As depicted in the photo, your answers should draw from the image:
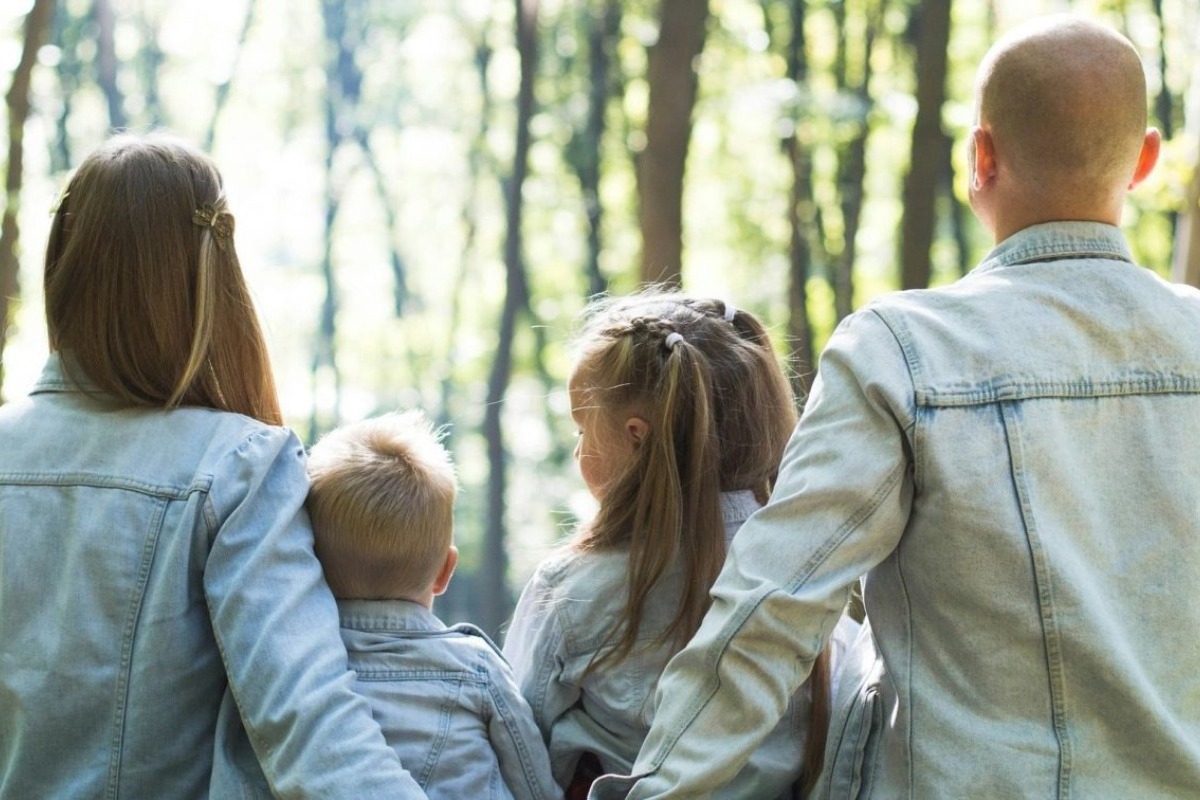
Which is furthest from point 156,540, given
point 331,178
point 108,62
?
point 331,178

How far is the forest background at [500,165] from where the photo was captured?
17062 mm

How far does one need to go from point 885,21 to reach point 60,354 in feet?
52.8

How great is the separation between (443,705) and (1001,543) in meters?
1.07

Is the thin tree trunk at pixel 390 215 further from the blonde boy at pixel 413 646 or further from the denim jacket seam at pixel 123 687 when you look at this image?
the denim jacket seam at pixel 123 687

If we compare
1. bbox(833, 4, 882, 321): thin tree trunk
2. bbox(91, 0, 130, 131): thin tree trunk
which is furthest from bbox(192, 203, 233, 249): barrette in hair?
bbox(91, 0, 130, 131): thin tree trunk

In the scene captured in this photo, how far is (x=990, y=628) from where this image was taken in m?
2.09

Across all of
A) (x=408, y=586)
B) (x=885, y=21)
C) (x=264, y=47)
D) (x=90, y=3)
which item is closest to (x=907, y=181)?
(x=408, y=586)

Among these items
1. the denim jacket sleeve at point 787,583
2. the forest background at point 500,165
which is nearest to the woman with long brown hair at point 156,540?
the denim jacket sleeve at point 787,583

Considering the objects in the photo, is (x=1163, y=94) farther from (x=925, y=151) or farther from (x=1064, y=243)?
(x=1064, y=243)

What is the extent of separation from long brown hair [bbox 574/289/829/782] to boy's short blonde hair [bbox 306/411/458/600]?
12.5 inches

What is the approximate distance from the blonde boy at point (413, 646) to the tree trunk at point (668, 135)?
183 inches

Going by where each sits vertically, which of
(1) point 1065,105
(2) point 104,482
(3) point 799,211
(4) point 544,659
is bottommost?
(3) point 799,211

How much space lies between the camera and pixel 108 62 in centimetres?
2077

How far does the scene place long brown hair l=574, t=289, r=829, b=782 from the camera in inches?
102
